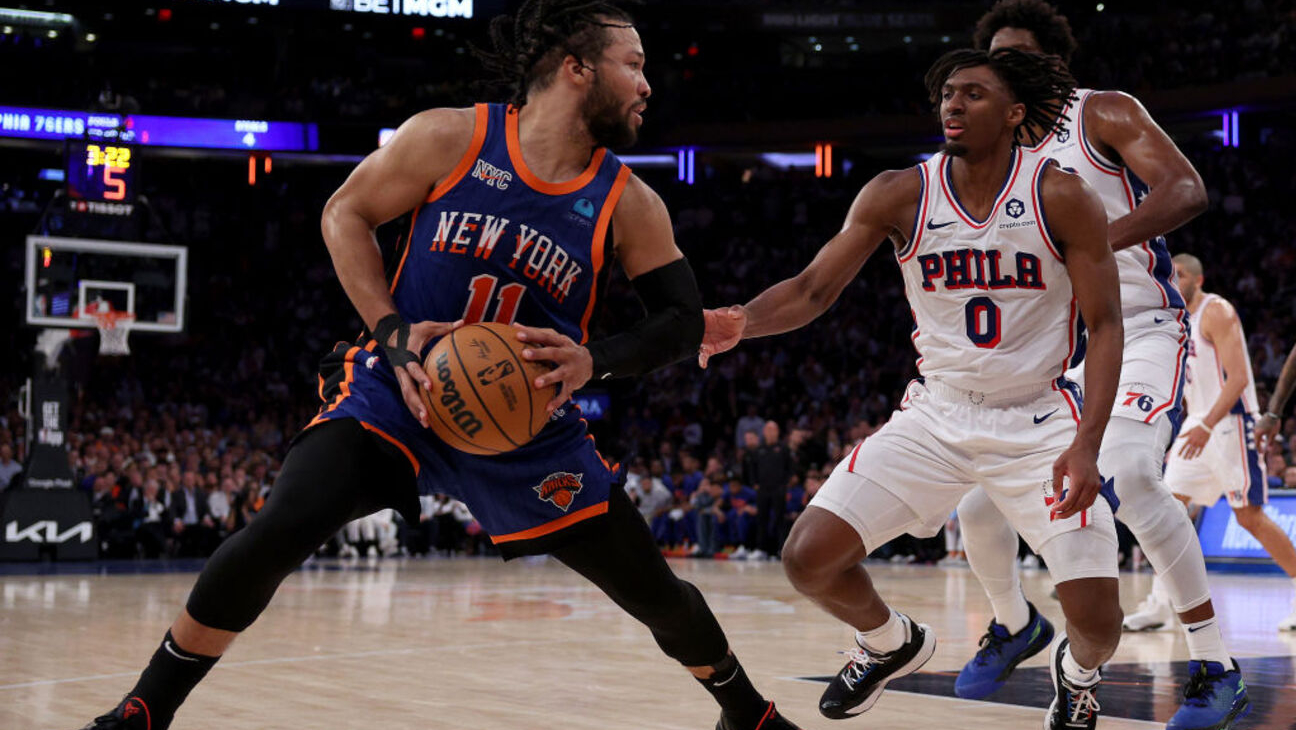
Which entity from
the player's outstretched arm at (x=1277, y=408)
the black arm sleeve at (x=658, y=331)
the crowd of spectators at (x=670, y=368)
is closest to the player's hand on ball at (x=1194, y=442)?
the player's outstretched arm at (x=1277, y=408)

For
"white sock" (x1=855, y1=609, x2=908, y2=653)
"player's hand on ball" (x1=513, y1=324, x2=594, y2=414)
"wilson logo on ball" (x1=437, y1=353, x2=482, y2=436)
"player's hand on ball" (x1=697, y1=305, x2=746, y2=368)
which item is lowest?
"white sock" (x1=855, y1=609, x2=908, y2=653)

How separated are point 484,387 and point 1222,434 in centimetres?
583

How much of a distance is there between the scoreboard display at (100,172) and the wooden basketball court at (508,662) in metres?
5.52

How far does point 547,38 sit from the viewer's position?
3.72 m

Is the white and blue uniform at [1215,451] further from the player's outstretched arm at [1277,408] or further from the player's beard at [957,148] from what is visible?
the player's beard at [957,148]

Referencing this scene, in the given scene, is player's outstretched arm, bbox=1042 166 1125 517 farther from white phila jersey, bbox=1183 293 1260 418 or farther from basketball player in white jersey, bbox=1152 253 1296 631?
white phila jersey, bbox=1183 293 1260 418

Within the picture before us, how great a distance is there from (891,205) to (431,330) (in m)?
1.69

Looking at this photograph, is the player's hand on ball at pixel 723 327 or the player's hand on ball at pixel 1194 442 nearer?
the player's hand on ball at pixel 723 327

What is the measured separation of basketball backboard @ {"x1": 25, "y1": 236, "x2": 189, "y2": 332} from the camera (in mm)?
14680

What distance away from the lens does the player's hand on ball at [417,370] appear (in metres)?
3.27

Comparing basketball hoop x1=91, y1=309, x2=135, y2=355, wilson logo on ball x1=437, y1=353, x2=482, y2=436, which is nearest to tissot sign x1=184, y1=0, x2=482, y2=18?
basketball hoop x1=91, y1=309, x2=135, y2=355

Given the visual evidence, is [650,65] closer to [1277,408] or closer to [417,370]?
[1277,408]

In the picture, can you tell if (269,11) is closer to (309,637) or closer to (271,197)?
(271,197)

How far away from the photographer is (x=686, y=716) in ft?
15.8
